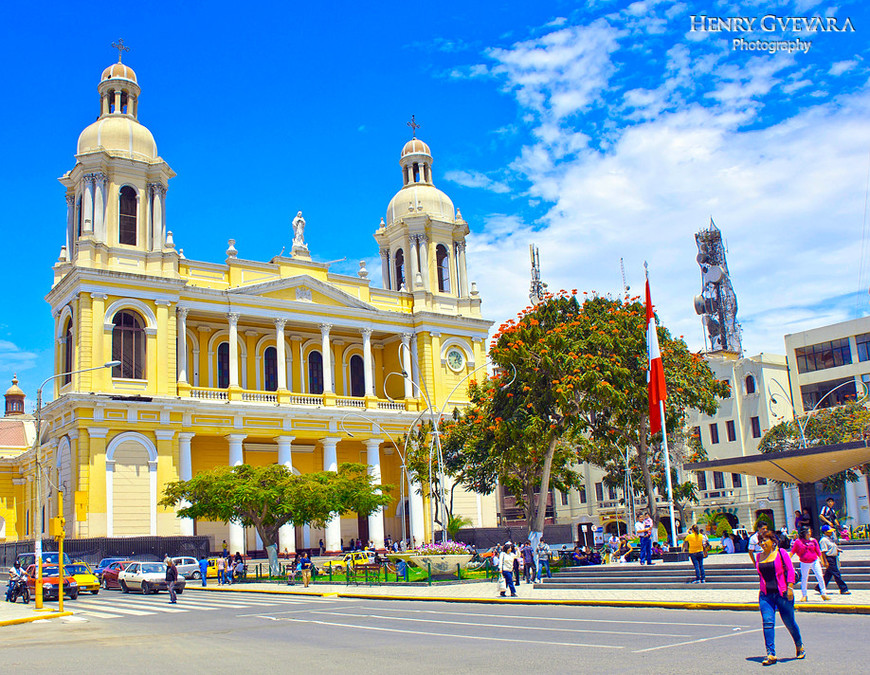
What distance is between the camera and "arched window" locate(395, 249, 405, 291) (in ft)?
203

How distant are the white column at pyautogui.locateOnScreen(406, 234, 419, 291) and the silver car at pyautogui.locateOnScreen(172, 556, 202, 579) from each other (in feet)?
81.8

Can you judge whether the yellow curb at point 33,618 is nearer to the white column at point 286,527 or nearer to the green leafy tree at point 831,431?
the white column at point 286,527

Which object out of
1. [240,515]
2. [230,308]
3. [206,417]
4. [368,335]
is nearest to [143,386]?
[206,417]

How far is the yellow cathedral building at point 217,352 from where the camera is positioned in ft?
147

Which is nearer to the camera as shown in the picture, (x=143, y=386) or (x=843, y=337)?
(x=143, y=386)

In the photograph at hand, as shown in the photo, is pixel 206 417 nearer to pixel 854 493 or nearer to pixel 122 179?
pixel 122 179

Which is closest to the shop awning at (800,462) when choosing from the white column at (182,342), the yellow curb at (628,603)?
the yellow curb at (628,603)

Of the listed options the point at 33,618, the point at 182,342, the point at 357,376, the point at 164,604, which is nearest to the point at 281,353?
the point at 182,342

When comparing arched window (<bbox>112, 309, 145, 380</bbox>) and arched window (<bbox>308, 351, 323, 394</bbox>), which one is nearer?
arched window (<bbox>112, 309, 145, 380</bbox>)

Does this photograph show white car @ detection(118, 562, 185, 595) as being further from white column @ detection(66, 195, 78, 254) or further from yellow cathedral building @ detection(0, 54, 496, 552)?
white column @ detection(66, 195, 78, 254)

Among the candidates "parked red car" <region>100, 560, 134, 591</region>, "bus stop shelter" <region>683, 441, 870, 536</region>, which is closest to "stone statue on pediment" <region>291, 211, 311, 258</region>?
"parked red car" <region>100, 560, 134, 591</region>

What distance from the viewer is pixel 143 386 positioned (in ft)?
151

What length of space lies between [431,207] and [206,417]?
72.3ft

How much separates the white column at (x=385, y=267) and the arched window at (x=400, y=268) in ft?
2.18
